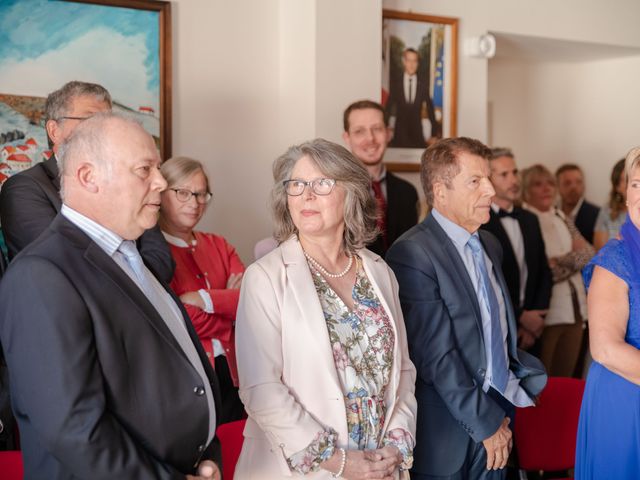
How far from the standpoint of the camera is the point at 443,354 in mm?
2641

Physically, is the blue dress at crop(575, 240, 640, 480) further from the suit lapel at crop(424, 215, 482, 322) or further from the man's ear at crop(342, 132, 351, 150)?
the man's ear at crop(342, 132, 351, 150)

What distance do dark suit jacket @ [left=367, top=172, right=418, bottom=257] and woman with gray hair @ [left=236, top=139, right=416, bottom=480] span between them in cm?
143

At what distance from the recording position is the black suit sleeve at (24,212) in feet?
8.81

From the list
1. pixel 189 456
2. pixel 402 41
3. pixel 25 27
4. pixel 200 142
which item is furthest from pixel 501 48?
pixel 189 456

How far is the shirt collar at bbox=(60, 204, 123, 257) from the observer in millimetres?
1785

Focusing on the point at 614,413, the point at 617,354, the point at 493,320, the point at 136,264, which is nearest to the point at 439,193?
the point at 493,320

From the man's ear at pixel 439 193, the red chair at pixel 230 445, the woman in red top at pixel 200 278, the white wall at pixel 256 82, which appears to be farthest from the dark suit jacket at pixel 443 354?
the white wall at pixel 256 82

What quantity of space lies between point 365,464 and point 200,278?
4.26ft

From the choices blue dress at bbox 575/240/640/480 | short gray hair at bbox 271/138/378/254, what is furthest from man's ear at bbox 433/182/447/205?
blue dress at bbox 575/240/640/480

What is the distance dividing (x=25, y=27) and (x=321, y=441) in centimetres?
268

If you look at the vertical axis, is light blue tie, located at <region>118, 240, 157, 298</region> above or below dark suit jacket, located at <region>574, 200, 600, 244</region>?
above

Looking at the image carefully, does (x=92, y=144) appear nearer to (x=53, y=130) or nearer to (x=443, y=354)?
(x=53, y=130)

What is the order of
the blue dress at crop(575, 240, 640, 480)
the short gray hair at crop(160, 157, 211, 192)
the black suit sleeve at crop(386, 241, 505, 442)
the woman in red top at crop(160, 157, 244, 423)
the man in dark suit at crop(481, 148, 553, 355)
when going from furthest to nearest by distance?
the man in dark suit at crop(481, 148, 553, 355)
the short gray hair at crop(160, 157, 211, 192)
the woman in red top at crop(160, 157, 244, 423)
the black suit sleeve at crop(386, 241, 505, 442)
the blue dress at crop(575, 240, 640, 480)

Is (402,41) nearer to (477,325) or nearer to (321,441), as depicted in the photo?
(477,325)
